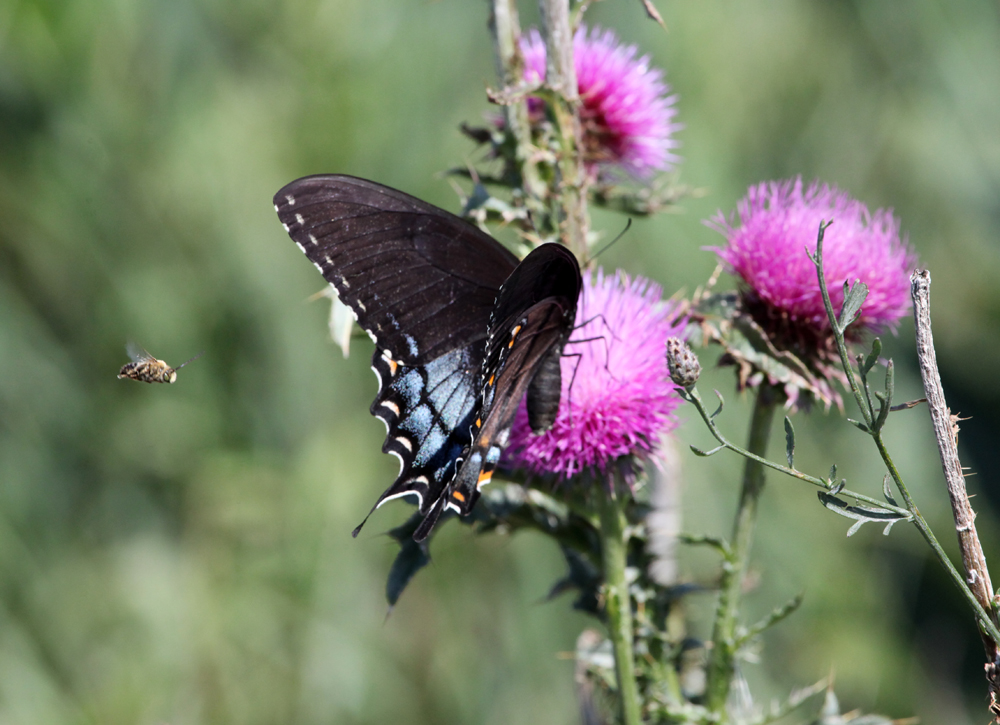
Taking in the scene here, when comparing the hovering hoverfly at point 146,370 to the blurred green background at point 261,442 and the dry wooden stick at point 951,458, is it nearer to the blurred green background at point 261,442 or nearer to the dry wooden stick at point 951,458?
the dry wooden stick at point 951,458

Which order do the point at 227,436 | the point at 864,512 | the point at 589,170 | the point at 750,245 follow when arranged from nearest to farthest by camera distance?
1. the point at 864,512
2. the point at 750,245
3. the point at 589,170
4. the point at 227,436

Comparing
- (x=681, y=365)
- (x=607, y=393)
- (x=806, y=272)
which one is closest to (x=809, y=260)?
(x=806, y=272)

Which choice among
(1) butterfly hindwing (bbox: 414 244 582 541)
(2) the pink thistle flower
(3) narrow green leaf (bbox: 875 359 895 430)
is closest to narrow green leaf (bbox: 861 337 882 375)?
(3) narrow green leaf (bbox: 875 359 895 430)

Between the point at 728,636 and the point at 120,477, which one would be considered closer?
the point at 728,636

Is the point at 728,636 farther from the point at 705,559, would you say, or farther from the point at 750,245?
the point at 705,559

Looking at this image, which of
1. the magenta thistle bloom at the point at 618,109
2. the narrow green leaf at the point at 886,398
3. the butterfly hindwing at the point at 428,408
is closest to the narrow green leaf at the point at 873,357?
the narrow green leaf at the point at 886,398

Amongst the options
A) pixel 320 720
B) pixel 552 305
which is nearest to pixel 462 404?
pixel 552 305

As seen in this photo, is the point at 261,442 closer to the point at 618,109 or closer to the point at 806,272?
the point at 618,109

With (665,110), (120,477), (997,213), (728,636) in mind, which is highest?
(997,213)
